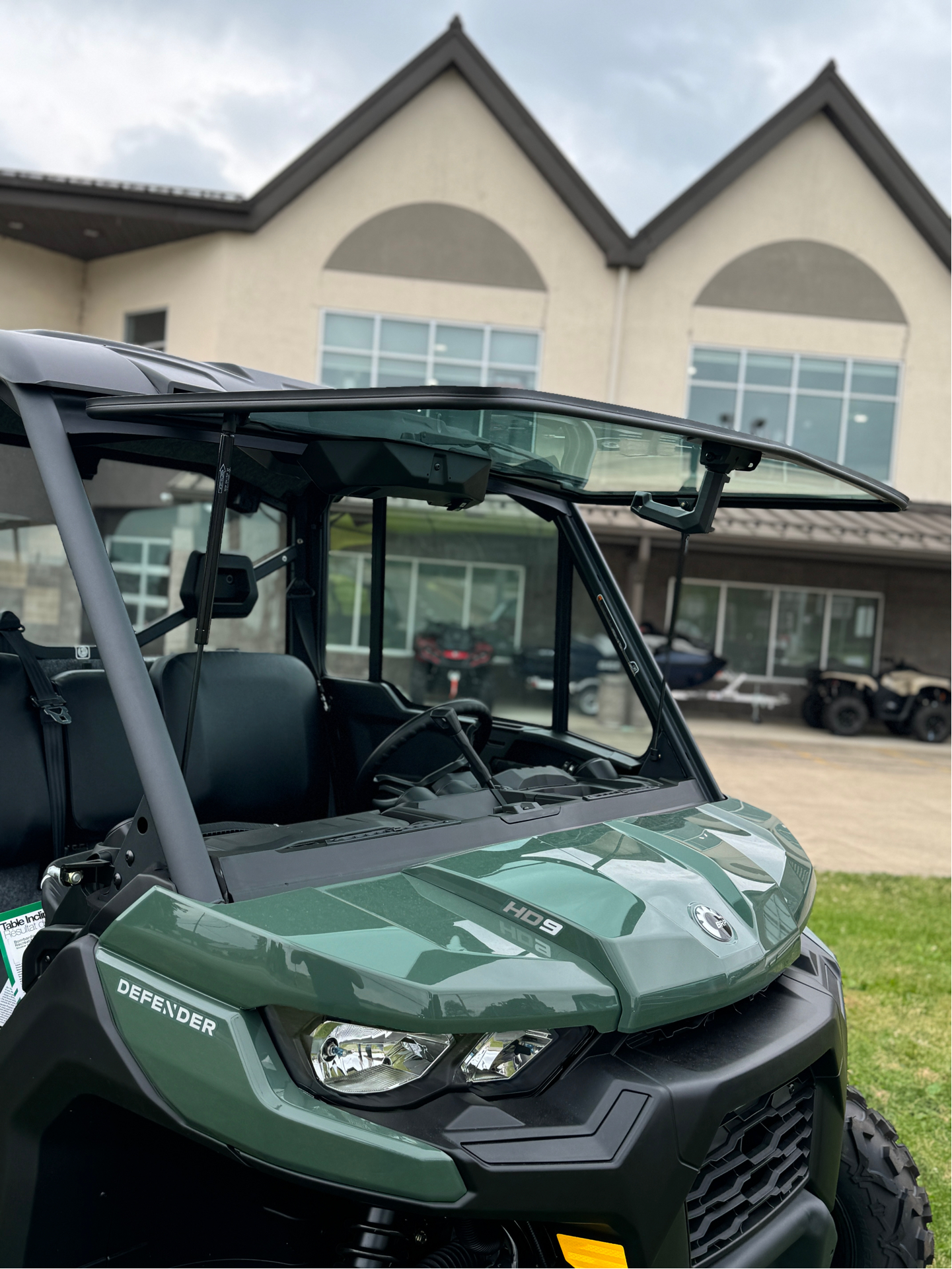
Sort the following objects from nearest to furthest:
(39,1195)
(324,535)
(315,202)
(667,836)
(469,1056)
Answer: (469,1056), (39,1195), (667,836), (324,535), (315,202)

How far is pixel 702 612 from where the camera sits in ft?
64.5

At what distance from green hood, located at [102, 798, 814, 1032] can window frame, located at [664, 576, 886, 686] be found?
1798cm

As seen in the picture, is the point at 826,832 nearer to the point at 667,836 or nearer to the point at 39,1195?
the point at 667,836

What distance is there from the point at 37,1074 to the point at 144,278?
1733cm

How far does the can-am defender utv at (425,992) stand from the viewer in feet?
5.07

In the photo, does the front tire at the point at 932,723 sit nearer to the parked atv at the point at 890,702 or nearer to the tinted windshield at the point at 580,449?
the parked atv at the point at 890,702

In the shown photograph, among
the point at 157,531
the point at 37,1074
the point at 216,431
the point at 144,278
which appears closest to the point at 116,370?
the point at 216,431

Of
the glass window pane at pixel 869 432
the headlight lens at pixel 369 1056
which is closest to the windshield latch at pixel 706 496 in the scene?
the headlight lens at pixel 369 1056

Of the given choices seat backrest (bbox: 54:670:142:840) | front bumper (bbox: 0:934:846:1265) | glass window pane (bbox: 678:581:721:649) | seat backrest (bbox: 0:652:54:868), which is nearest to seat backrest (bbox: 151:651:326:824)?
seat backrest (bbox: 54:670:142:840)

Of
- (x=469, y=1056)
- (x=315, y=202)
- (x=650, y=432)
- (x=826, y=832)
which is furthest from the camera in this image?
(x=315, y=202)

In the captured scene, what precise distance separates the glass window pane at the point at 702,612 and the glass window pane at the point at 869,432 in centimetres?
337

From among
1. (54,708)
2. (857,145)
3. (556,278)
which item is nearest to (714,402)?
(556,278)

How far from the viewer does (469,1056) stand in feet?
5.30

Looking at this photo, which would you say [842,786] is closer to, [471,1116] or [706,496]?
[706,496]
